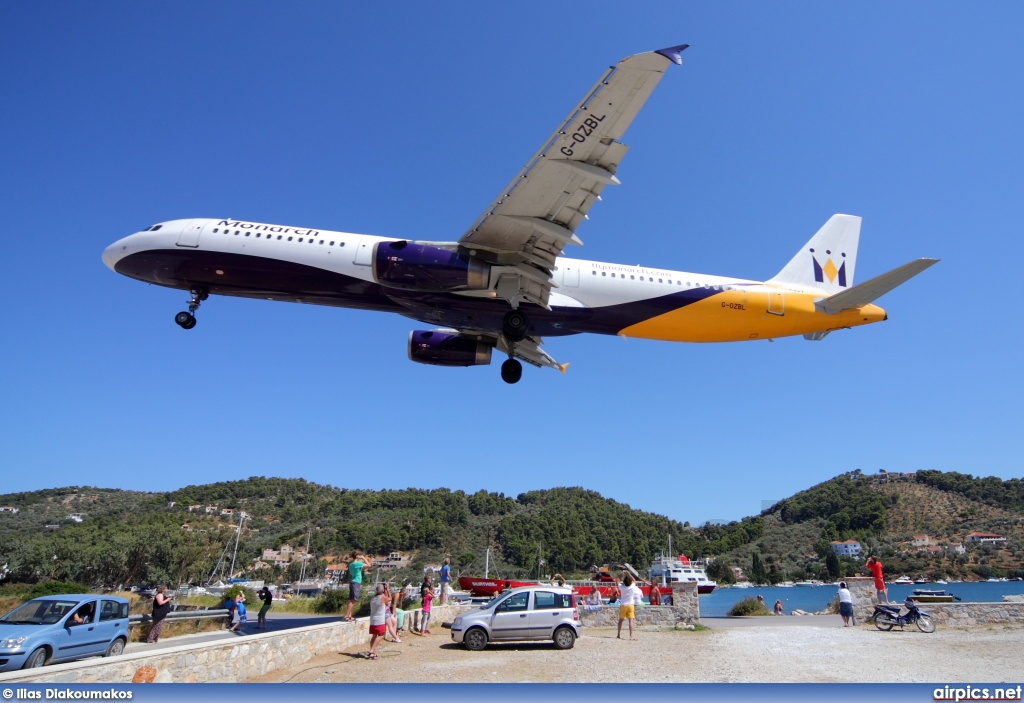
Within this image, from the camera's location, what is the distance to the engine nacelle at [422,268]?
55.0ft

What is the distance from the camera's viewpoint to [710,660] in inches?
483

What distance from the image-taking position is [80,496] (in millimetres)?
110438

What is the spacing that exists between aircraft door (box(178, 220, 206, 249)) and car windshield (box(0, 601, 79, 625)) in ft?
35.5

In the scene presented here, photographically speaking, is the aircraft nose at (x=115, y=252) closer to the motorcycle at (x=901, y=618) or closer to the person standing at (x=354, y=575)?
the person standing at (x=354, y=575)

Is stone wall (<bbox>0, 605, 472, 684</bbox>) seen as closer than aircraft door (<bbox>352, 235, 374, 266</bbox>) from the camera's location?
Yes

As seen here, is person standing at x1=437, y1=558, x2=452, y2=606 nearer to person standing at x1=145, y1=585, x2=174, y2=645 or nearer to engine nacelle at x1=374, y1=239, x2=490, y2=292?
person standing at x1=145, y1=585, x2=174, y2=645

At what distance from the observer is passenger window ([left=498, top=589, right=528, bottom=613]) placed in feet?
47.0

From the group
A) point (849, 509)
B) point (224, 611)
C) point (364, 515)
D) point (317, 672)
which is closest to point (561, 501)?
point (364, 515)

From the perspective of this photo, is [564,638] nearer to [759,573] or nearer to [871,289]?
[871,289]

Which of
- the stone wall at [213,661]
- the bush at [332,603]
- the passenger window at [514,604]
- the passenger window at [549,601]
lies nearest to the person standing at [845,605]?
the passenger window at [549,601]

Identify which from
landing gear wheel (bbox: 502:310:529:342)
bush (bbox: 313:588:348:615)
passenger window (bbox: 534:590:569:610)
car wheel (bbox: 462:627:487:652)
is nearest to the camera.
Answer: car wheel (bbox: 462:627:487:652)

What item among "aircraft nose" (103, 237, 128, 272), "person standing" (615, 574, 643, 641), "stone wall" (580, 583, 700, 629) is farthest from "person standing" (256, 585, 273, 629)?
"aircraft nose" (103, 237, 128, 272)

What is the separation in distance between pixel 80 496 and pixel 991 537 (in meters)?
160

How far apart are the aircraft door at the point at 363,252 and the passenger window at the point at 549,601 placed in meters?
10.3
